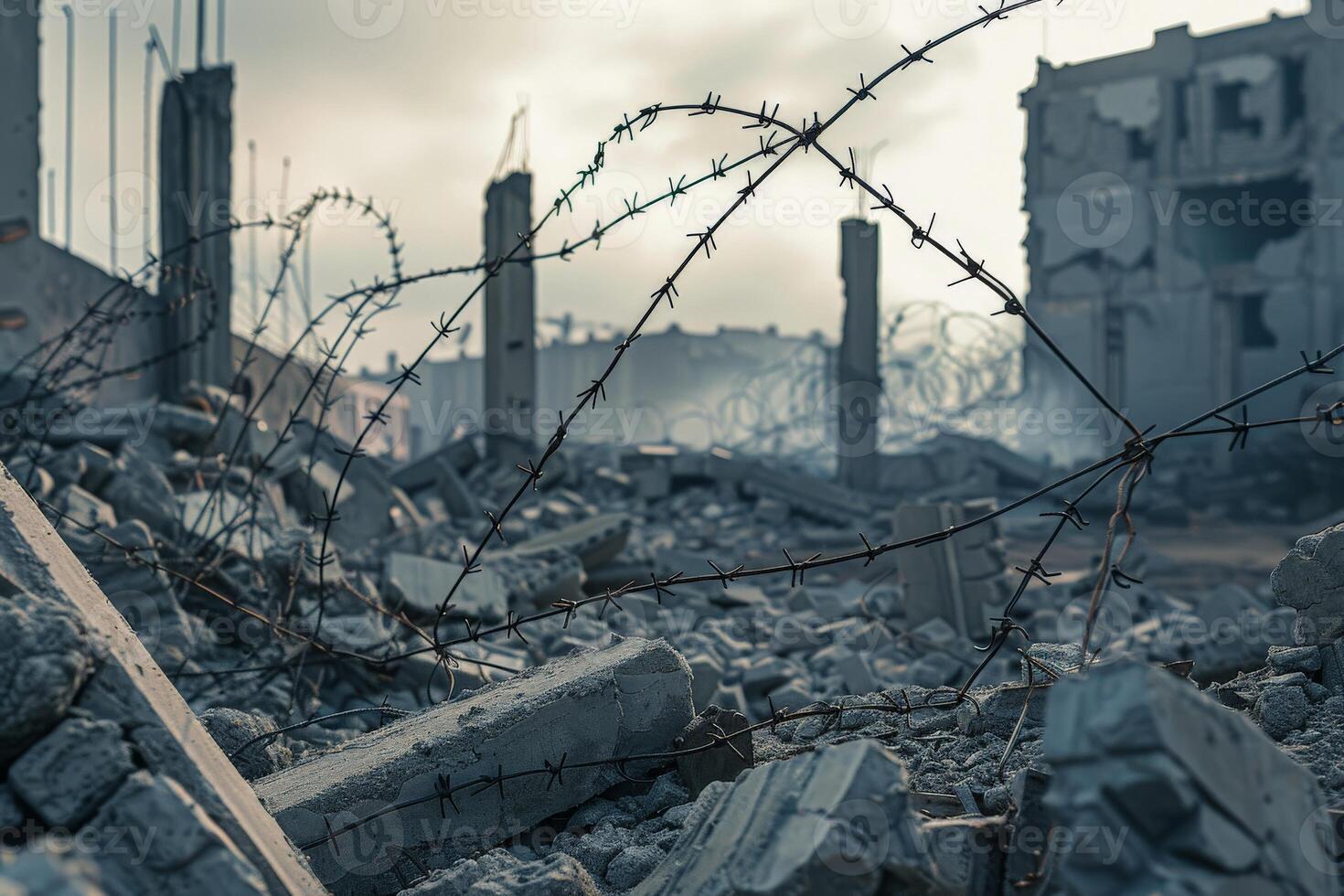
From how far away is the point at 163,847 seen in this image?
1.27 m

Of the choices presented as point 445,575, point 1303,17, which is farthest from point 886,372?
point 445,575

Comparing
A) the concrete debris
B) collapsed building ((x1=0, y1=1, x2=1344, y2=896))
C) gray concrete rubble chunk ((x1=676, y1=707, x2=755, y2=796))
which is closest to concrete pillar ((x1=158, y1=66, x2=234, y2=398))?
collapsed building ((x1=0, y1=1, x2=1344, y2=896))

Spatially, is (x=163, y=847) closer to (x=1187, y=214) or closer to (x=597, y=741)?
(x=597, y=741)

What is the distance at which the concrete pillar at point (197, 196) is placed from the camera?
38.1 ft

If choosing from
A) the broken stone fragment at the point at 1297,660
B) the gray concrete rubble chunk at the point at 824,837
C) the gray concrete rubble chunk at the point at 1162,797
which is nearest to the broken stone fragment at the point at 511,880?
the gray concrete rubble chunk at the point at 824,837

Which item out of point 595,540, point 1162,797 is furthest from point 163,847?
point 595,540

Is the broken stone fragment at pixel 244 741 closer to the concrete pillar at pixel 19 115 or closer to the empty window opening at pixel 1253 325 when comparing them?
the concrete pillar at pixel 19 115

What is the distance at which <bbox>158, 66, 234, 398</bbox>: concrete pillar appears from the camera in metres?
11.6

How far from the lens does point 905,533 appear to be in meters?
6.89

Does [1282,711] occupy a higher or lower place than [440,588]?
higher

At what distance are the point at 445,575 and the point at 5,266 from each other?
8.88 metres

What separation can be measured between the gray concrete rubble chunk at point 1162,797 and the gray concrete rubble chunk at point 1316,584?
1.35m

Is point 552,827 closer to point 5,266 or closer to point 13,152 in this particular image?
point 5,266

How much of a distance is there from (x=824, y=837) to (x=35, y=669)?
1.07 metres
